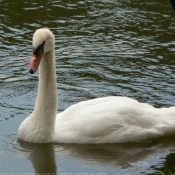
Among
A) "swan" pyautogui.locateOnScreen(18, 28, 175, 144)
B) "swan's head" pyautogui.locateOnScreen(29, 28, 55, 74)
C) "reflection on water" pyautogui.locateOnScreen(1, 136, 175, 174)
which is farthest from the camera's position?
"swan" pyautogui.locateOnScreen(18, 28, 175, 144)

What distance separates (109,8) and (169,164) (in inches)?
326

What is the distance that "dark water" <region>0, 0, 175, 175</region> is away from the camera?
350 inches

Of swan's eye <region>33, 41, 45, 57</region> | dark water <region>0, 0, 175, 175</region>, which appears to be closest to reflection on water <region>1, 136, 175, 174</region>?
dark water <region>0, 0, 175, 175</region>

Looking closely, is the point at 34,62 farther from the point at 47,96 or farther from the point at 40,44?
the point at 47,96

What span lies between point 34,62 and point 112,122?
4.54ft

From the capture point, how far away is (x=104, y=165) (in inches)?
344

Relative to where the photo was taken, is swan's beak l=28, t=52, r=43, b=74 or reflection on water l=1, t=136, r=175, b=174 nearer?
reflection on water l=1, t=136, r=175, b=174

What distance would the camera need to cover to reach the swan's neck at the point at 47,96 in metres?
9.34

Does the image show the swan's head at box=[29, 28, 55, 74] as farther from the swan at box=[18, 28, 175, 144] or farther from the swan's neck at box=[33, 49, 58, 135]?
the swan's neck at box=[33, 49, 58, 135]

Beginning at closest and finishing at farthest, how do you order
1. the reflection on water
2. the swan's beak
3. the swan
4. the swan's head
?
1. the reflection on water
2. the swan's beak
3. the swan's head
4. the swan

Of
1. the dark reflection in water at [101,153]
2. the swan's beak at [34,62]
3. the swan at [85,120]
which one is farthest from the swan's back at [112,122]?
the swan's beak at [34,62]

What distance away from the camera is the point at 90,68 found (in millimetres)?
12523

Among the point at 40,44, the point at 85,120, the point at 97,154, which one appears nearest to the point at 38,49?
the point at 40,44

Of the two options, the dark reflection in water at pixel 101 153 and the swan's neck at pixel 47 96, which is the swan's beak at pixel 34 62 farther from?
the dark reflection in water at pixel 101 153
